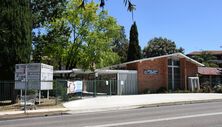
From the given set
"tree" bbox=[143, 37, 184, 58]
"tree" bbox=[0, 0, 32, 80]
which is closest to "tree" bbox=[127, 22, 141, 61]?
"tree" bbox=[143, 37, 184, 58]

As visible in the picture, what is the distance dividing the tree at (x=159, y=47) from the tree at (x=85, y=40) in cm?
4310

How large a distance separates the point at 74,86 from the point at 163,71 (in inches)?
690

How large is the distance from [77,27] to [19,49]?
22403 mm

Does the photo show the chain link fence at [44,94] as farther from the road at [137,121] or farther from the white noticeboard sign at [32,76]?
the road at [137,121]

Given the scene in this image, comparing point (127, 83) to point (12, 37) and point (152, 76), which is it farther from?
point (12, 37)

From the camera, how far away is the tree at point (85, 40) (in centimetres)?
4978

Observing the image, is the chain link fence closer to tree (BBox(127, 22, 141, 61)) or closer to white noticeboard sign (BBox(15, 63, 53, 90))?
white noticeboard sign (BBox(15, 63, 53, 90))

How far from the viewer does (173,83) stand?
49.2m

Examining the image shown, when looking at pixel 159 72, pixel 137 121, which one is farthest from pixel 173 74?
pixel 137 121

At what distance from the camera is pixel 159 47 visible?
95.9m

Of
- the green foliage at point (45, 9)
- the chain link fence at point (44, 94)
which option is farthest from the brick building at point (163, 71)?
the green foliage at point (45, 9)

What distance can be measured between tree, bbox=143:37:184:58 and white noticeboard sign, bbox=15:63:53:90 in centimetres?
6688

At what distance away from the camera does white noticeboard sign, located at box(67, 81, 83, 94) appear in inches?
1268

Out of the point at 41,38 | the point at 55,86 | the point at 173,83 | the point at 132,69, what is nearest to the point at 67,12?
the point at 41,38
